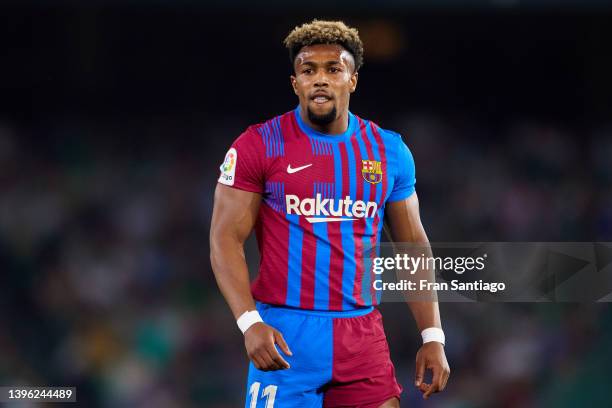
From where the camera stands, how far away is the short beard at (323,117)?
3.35 metres

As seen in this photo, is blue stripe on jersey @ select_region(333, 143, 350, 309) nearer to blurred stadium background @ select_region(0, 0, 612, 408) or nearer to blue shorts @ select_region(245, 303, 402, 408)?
blue shorts @ select_region(245, 303, 402, 408)

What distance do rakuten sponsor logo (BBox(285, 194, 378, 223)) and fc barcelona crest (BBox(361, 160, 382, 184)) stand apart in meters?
0.10

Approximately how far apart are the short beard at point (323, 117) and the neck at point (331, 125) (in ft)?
0.09

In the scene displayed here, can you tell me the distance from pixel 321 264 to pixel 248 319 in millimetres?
376

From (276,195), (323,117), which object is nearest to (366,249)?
(276,195)

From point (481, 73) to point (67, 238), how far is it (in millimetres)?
4079

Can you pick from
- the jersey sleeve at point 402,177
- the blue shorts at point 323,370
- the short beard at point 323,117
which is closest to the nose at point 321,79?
the short beard at point 323,117

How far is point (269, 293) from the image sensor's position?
330 centimetres

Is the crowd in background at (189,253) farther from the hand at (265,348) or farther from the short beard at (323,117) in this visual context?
the hand at (265,348)

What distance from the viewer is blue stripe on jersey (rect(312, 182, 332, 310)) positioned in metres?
3.27

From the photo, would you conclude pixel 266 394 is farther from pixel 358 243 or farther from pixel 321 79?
pixel 321 79

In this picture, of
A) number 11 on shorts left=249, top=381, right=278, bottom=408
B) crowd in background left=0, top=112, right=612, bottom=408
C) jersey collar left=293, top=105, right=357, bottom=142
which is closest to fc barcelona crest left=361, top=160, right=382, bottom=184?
jersey collar left=293, top=105, right=357, bottom=142

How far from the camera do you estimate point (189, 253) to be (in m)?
7.55

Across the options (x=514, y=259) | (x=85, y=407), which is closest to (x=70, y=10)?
(x=85, y=407)
